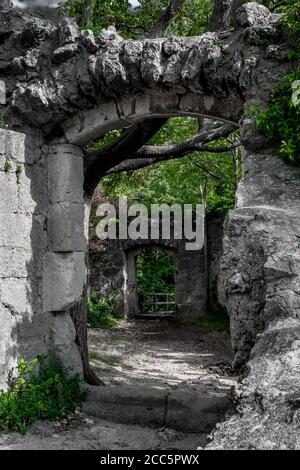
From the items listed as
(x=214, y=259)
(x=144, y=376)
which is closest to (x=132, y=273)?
(x=214, y=259)

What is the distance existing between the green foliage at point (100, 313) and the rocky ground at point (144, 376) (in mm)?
377

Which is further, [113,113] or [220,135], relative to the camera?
[220,135]

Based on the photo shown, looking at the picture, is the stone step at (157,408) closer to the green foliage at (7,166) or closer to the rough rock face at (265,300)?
the rough rock face at (265,300)

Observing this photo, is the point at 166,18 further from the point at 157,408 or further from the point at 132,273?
the point at 132,273

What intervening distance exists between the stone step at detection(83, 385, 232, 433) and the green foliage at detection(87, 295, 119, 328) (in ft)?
24.3

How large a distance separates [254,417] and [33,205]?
3325mm

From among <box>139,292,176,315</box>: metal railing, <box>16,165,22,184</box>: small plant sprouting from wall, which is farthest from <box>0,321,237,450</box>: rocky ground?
<box>16,165,22,184</box>: small plant sprouting from wall

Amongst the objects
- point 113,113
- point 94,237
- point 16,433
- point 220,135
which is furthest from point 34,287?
point 94,237

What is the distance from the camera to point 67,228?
494 cm

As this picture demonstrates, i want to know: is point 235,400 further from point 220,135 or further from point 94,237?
point 94,237

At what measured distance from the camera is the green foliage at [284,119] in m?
3.61

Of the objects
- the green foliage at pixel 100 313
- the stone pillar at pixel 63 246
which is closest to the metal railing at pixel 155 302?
the green foliage at pixel 100 313

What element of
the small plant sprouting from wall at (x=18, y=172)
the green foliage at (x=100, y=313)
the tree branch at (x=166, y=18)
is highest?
the tree branch at (x=166, y=18)

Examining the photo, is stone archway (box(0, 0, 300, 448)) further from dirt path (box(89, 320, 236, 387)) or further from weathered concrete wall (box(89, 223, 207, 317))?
weathered concrete wall (box(89, 223, 207, 317))
